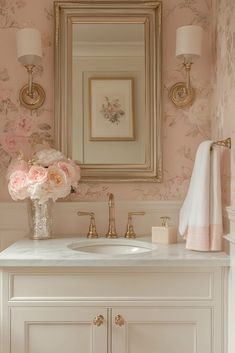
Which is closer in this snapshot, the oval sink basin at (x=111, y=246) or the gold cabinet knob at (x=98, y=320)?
the gold cabinet knob at (x=98, y=320)

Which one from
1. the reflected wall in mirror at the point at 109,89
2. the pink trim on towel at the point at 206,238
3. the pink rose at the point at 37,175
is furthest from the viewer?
the reflected wall in mirror at the point at 109,89

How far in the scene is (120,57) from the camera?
2.14m

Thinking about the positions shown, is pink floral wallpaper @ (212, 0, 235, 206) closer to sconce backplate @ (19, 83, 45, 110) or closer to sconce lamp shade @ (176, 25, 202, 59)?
sconce lamp shade @ (176, 25, 202, 59)

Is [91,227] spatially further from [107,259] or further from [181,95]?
[181,95]

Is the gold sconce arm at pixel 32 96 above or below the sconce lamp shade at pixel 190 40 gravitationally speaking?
below

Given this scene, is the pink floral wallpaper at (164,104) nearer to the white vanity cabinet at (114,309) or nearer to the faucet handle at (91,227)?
the faucet handle at (91,227)

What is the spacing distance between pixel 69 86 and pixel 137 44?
1.28 feet

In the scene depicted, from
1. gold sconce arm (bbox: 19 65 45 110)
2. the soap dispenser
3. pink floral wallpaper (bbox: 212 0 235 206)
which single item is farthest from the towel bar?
gold sconce arm (bbox: 19 65 45 110)

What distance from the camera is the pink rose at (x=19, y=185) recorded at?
6.14 feet

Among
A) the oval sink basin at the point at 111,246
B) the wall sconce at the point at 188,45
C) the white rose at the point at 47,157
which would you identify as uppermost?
the wall sconce at the point at 188,45

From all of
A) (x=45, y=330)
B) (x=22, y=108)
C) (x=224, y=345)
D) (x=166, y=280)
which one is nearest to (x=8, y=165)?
(x=22, y=108)

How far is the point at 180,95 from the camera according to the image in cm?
214

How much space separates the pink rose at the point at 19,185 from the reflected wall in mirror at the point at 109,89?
0.31m

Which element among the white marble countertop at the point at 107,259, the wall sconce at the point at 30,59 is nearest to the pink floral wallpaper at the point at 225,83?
the white marble countertop at the point at 107,259
